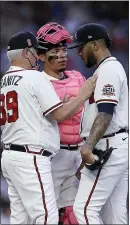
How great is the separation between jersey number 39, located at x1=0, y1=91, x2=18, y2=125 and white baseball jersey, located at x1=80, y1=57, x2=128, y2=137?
48 cm

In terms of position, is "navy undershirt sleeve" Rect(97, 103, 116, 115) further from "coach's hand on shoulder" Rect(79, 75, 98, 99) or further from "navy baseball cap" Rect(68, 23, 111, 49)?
"navy baseball cap" Rect(68, 23, 111, 49)

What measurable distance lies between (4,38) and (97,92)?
11.5 ft

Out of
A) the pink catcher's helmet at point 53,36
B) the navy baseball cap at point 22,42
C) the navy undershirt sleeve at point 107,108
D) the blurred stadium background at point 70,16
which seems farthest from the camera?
the blurred stadium background at point 70,16

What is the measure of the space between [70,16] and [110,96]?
3727 millimetres

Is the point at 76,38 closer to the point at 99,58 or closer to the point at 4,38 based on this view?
the point at 99,58

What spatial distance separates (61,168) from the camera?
442cm

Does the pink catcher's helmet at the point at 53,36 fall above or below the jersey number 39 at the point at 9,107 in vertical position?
above

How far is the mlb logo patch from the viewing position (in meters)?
3.64

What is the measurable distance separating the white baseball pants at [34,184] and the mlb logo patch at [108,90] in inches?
24.1

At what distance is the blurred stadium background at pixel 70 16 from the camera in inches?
276

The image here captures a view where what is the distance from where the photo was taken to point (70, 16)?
7191mm

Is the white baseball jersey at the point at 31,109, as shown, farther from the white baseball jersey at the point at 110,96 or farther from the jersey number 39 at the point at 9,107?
the white baseball jersey at the point at 110,96

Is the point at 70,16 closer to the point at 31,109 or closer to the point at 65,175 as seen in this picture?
the point at 65,175

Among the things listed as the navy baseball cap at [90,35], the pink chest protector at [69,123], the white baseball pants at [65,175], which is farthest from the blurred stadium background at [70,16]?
the navy baseball cap at [90,35]
